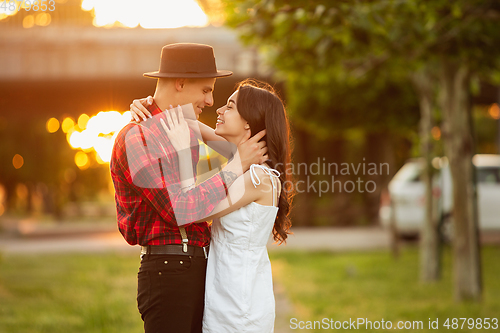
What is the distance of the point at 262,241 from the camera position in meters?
2.26

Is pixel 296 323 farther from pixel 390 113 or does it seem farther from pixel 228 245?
pixel 390 113

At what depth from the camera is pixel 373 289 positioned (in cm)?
670

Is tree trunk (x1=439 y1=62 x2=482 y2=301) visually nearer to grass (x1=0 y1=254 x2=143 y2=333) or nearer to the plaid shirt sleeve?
grass (x1=0 y1=254 x2=143 y2=333)

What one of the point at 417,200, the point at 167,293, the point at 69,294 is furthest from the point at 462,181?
the point at 69,294

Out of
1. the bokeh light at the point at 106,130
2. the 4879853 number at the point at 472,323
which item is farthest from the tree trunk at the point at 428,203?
the bokeh light at the point at 106,130

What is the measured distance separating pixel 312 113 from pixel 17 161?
43.5 feet

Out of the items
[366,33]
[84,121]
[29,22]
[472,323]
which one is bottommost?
[472,323]

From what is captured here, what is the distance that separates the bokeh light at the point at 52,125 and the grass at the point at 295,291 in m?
10.4

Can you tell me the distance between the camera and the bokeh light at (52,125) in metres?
19.6

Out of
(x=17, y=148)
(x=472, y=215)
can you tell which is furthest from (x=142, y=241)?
(x=17, y=148)

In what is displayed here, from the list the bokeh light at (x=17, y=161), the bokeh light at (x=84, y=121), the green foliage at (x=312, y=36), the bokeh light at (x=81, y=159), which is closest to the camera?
the green foliage at (x=312, y=36)

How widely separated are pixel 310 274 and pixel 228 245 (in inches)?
231

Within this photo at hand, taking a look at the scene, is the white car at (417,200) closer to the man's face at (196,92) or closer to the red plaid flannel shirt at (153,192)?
the man's face at (196,92)

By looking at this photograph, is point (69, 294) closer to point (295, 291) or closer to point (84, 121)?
point (295, 291)
